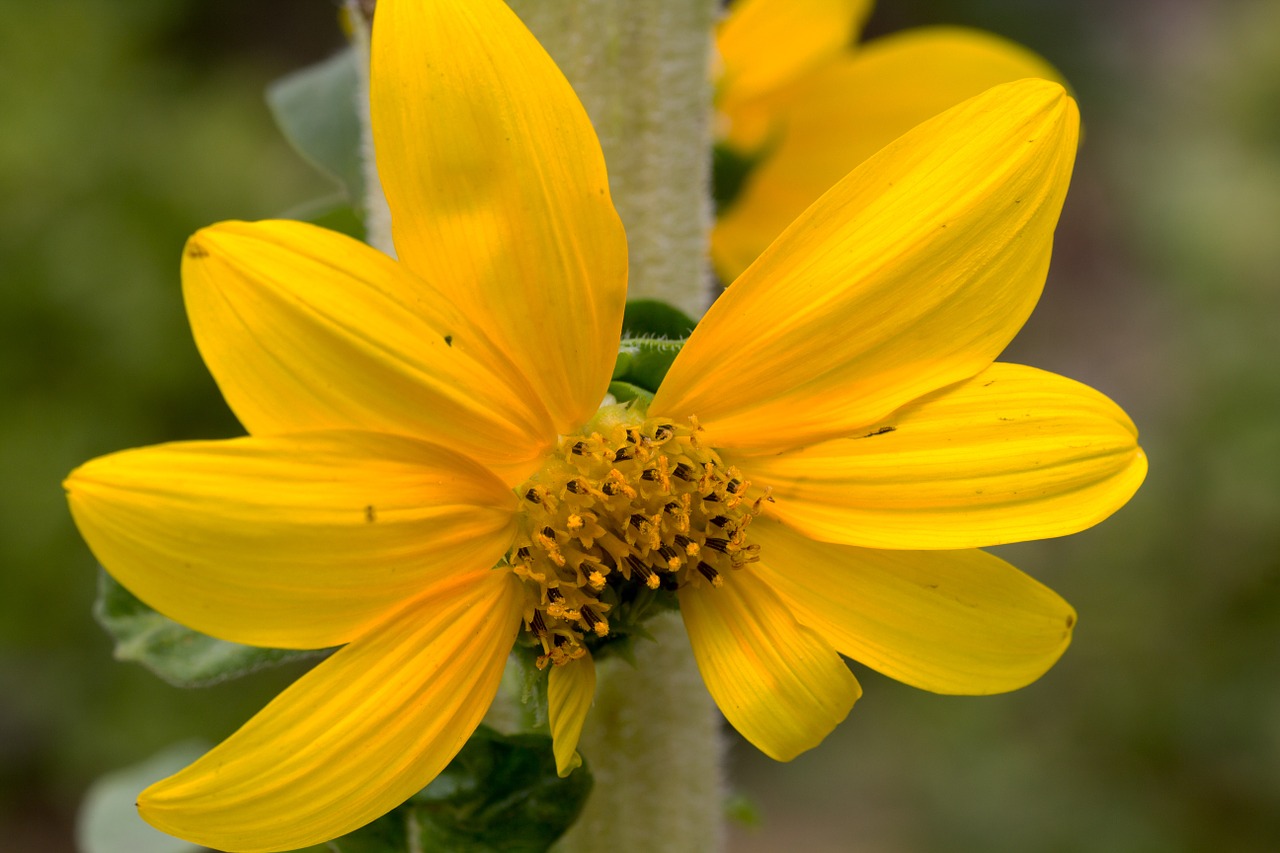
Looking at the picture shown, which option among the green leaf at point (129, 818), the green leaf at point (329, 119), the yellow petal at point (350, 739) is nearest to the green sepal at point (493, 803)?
the yellow petal at point (350, 739)

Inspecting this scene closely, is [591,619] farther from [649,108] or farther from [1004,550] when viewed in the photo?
[1004,550]

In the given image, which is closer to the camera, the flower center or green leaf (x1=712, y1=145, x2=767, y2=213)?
the flower center

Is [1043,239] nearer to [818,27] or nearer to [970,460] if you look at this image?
[970,460]

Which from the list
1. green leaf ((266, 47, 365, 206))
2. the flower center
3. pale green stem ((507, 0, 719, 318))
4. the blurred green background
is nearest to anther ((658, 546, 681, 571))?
the flower center

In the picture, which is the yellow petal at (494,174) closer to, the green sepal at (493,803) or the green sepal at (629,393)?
the green sepal at (629,393)

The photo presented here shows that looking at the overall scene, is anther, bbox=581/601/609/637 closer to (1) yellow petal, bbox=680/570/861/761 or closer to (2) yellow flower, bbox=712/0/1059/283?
(1) yellow petal, bbox=680/570/861/761
